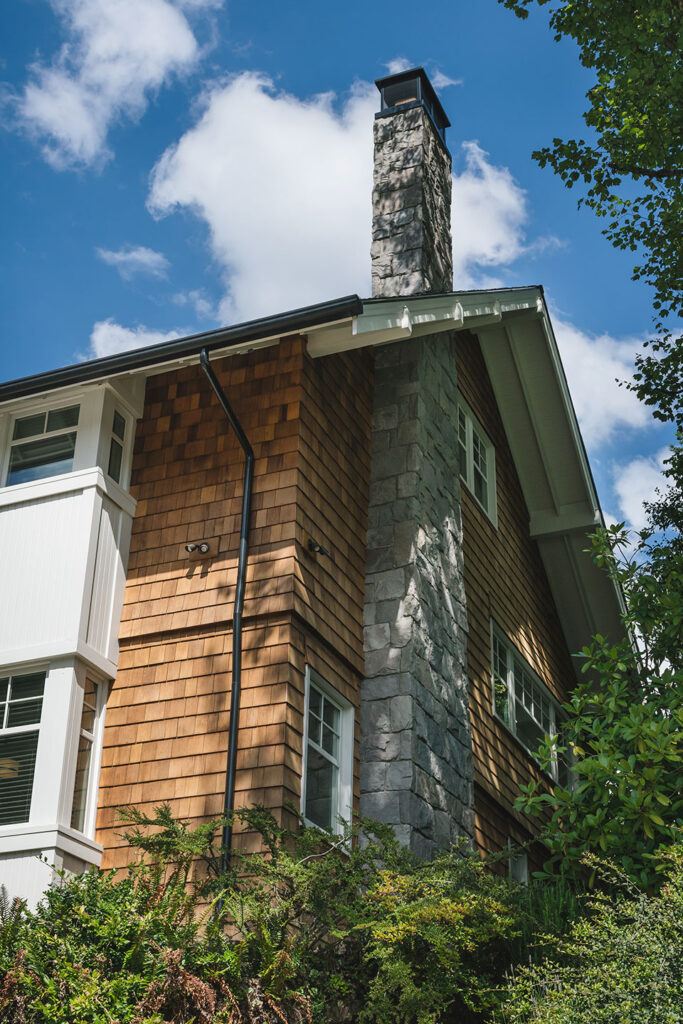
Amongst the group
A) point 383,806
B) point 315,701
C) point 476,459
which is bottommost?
point 383,806

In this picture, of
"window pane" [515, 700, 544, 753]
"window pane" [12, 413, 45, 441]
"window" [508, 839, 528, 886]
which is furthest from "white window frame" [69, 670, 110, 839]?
"window pane" [515, 700, 544, 753]

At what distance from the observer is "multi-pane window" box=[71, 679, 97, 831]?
8891 millimetres

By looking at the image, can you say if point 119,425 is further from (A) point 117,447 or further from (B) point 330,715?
(B) point 330,715

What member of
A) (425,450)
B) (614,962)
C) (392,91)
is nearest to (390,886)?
(614,962)

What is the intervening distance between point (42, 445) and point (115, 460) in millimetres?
694

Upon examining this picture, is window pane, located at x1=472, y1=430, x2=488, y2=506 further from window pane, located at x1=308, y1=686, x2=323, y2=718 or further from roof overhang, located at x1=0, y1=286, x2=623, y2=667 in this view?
window pane, located at x1=308, y1=686, x2=323, y2=718

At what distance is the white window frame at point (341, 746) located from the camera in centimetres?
923

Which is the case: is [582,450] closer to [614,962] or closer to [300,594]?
[300,594]

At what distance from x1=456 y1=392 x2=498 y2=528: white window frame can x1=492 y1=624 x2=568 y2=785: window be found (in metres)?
1.68

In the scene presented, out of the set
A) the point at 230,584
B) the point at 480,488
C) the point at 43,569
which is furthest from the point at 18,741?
the point at 480,488

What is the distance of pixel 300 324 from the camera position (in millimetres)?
9250

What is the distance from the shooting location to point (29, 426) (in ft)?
34.3

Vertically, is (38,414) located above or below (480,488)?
below

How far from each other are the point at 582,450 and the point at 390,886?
9.05 metres
